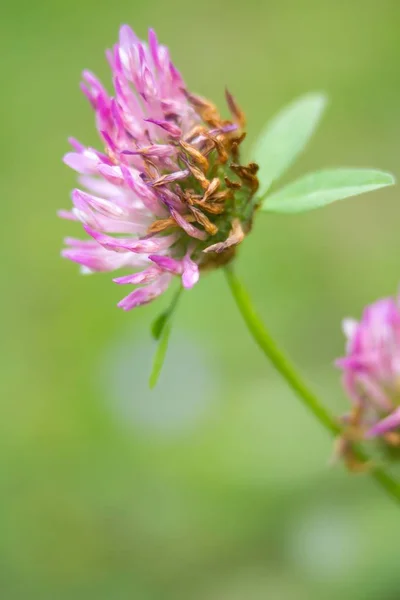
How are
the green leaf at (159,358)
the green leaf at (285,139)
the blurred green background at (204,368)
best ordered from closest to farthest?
the green leaf at (159,358)
the green leaf at (285,139)
the blurred green background at (204,368)

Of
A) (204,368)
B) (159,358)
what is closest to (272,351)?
(159,358)

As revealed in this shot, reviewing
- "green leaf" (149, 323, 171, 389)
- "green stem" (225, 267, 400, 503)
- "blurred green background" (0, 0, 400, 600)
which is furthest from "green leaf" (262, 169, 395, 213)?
"blurred green background" (0, 0, 400, 600)

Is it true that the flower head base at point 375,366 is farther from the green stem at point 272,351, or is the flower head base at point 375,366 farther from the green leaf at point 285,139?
the green leaf at point 285,139

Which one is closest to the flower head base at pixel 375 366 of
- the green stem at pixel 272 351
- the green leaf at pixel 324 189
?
the green stem at pixel 272 351

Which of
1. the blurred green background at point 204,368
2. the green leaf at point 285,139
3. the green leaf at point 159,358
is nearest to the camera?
the green leaf at point 159,358

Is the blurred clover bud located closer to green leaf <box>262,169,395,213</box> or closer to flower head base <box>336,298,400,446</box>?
flower head base <box>336,298,400,446</box>

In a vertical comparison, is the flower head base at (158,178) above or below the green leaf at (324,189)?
above

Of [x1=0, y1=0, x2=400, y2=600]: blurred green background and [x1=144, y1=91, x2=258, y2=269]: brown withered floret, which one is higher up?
[x1=144, y1=91, x2=258, y2=269]: brown withered floret
